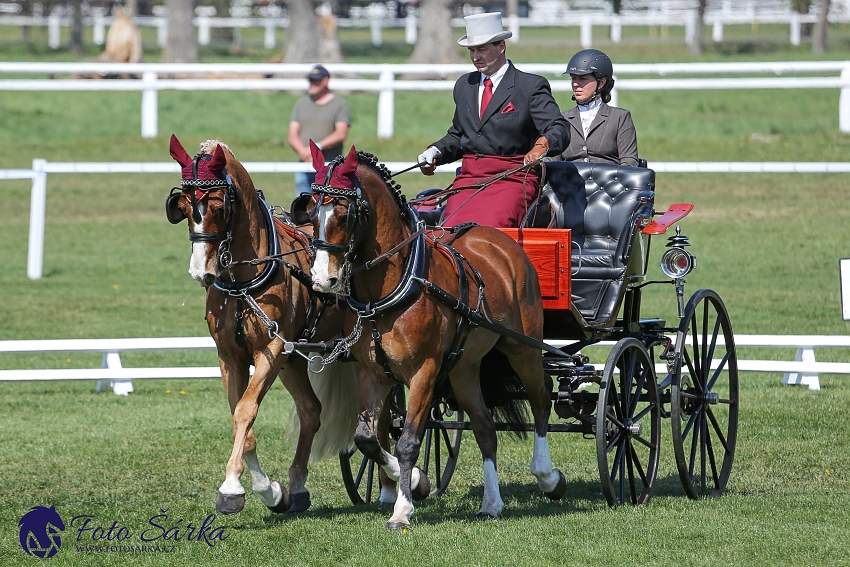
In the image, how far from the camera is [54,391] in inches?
420

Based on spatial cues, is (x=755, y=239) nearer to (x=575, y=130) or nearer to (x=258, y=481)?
(x=575, y=130)

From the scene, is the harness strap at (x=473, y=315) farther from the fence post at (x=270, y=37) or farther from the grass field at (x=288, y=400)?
the fence post at (x=270, y=37)

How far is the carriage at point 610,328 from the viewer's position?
695cm

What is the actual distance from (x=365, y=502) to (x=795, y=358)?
5007 mm

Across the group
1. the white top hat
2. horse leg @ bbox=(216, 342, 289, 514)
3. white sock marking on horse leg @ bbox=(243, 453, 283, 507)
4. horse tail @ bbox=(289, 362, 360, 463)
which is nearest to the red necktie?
the white top hat

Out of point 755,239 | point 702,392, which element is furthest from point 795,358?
point 755,239

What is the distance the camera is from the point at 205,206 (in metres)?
6.04

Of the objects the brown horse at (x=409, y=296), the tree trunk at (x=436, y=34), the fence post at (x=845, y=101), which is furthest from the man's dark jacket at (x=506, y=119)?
the tree trunk at (x=436, y=34)

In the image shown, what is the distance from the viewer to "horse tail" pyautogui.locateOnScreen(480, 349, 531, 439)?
7.17m

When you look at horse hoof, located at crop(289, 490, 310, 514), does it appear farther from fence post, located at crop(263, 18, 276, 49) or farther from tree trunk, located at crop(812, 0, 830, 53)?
fence post, located at crop(263, 18, 276, 49)

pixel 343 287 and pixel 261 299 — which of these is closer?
pixel 343 287

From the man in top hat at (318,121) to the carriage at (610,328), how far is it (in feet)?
18.2

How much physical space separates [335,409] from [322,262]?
1.64 meters

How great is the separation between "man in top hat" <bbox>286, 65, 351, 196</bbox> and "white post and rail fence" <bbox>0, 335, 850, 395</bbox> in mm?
3333
